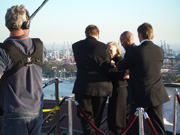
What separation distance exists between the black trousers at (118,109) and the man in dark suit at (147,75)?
34cm

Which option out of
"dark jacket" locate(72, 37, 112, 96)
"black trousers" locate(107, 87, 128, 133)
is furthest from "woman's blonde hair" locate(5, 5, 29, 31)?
"black trousers" locate(107, 87, 128, 133)

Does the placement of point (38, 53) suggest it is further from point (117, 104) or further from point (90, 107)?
point (117, 104)

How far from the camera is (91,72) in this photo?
3.55 metres

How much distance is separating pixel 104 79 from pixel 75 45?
0.59 meters

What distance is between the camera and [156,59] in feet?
11.2

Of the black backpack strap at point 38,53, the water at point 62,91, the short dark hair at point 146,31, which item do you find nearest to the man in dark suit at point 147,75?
the short dark hair at point 146,31

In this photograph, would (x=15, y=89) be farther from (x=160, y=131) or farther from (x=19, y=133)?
(x=160, y=131)

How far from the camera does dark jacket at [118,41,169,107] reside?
133 inches

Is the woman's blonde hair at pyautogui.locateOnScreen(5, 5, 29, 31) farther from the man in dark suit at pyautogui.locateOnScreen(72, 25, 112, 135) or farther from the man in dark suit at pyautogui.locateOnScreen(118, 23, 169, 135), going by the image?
the man in dark suit at pyautogui.locateOnScreen(118, 23, 169, 135)

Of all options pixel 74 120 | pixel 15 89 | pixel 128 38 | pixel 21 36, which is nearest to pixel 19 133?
pixel 15 89

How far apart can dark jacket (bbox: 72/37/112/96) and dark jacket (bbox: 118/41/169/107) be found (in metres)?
0.32

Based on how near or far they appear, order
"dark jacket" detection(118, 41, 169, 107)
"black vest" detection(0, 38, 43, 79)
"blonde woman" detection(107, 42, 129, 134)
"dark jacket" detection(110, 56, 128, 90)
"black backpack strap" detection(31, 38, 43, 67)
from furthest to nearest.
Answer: "blonde woman" detection(107, 42, 129, 134) → "dark jacket" detection(110, 56, 128, 90) → "dark jacket" detection(118, 41, 169, 107) → "black backpack strap" detection(31, 38, 43, 67) → "black vest" detection(0, 38, 43, 79)

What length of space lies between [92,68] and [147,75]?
0.69 metres

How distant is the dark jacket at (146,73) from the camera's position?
3373 millimetres
